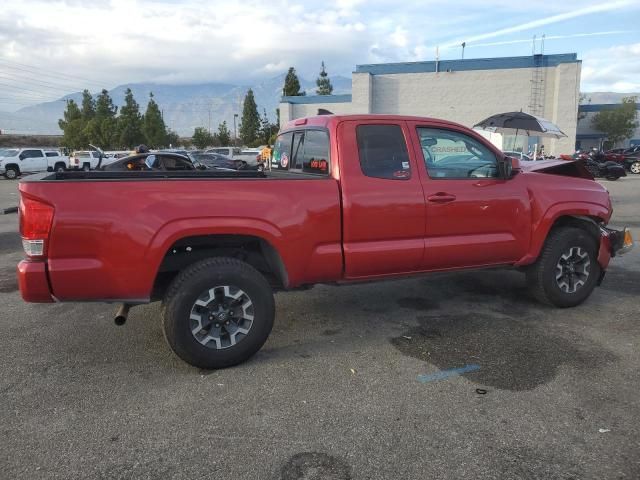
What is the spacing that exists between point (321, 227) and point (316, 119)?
123 cm

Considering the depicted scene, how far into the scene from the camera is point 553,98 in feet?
140

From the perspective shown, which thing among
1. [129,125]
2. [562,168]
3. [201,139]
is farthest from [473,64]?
[562,168]

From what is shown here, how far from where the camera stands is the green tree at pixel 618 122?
50344 millimetres

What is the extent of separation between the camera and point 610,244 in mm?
5469

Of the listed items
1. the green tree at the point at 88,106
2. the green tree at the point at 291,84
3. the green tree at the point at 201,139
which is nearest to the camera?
the green tree at the point at 291,84

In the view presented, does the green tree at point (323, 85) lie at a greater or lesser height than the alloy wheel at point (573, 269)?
greater

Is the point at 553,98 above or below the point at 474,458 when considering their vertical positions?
above

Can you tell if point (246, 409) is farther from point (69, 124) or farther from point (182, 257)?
point (69, 124)

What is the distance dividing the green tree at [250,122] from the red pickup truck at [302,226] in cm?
6276

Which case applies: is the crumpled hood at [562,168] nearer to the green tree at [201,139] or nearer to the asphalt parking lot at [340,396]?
the asphalt parking lot at [340,396]

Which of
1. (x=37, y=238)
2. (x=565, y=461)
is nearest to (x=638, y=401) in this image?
(x=565, y=461)

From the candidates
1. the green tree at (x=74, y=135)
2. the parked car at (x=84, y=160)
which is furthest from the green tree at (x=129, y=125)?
the parked car at (x=84, y=160)

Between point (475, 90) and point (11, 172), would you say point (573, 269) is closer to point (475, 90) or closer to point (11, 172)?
point (11, 172)

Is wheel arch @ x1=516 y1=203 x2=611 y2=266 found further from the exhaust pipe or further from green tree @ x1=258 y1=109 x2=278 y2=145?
green tree @ x1=258 y1=109 x2=278 y2=145
